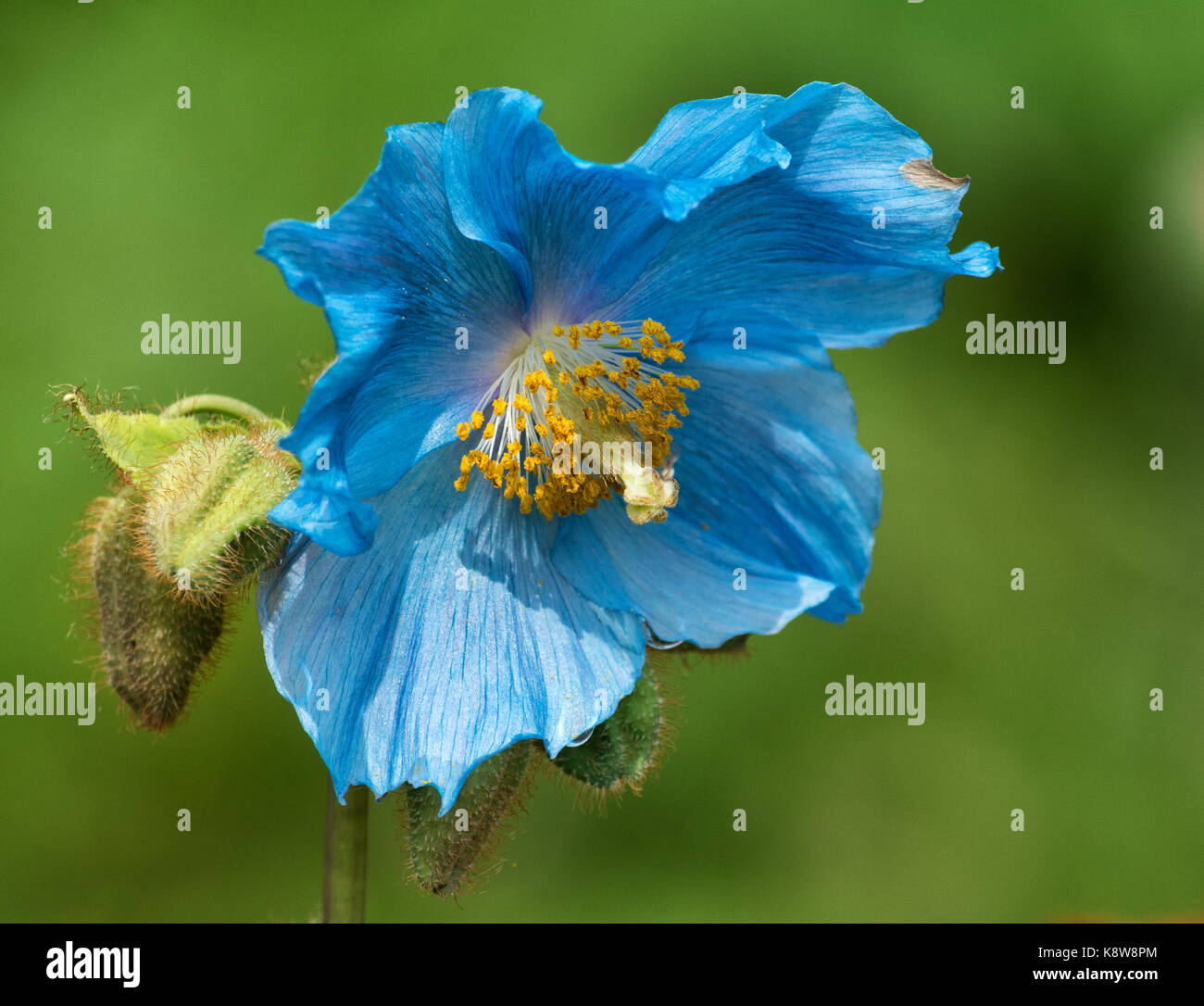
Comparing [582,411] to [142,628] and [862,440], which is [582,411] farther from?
[862,440]

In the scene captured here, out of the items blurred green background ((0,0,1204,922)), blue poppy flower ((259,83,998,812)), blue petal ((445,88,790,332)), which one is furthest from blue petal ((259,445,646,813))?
blurred green background ((0,0,1204,922))

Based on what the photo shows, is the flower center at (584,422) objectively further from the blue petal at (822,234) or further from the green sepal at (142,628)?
the green sepal at (142,628)

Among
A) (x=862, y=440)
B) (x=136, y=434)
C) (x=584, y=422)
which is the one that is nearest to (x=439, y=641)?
(x=584, y=422)

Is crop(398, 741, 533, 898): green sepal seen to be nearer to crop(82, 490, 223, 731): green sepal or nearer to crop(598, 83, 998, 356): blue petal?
crop(82, 490, 223, 731): green sepal

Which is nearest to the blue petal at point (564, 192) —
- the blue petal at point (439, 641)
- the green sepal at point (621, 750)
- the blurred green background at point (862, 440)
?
the blue petal at point (439, 641)

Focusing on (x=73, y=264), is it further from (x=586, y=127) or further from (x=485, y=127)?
(x=485, y=127)
